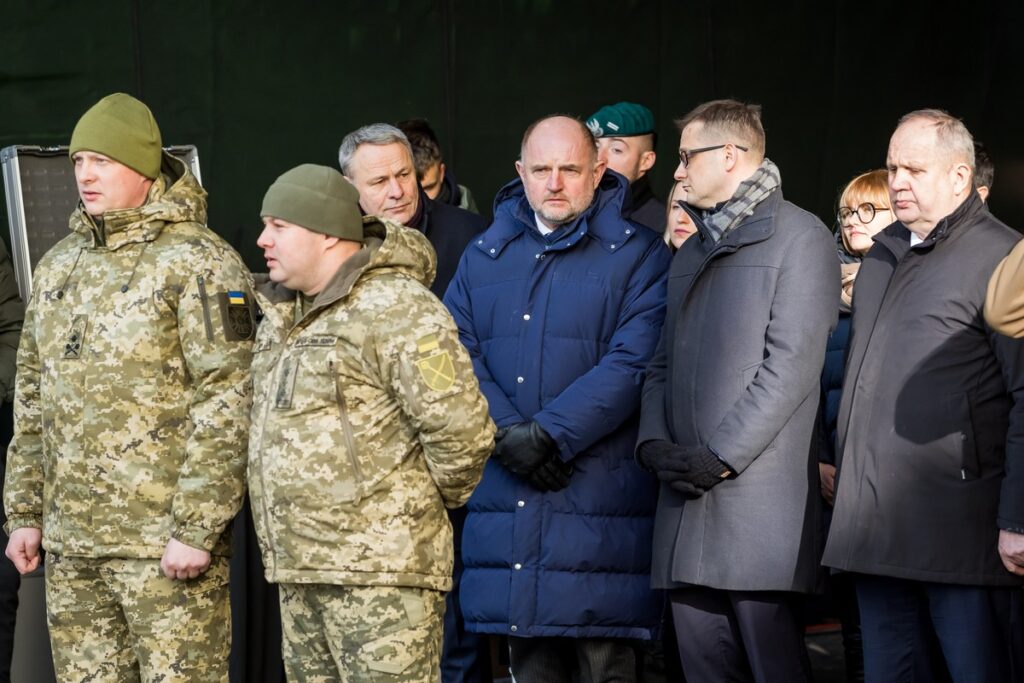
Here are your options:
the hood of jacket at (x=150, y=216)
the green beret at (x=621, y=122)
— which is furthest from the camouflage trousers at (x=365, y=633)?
the green beret at (x=621, y=122)

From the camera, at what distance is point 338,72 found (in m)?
5.81

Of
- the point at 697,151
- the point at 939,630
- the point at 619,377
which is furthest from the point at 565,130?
the point at 939,630

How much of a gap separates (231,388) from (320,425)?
13.8 inches

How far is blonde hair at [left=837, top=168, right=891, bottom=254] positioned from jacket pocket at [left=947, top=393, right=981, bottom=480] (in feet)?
3.62

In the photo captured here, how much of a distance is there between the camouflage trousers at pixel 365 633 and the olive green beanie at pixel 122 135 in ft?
3.59

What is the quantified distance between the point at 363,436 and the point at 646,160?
2.37 m

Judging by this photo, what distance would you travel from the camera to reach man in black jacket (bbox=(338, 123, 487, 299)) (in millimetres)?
4777

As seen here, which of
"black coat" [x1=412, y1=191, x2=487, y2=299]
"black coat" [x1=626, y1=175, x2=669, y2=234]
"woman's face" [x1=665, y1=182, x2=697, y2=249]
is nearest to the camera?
"woman's face" [x1=665, y1=182, x2=697, y2=249]

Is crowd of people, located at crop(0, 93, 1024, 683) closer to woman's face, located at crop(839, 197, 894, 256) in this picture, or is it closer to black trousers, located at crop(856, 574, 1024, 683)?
black trousers, located at crop(856, 574, 1024, 683)

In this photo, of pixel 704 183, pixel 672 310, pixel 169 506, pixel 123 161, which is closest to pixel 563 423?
pixel 672 310

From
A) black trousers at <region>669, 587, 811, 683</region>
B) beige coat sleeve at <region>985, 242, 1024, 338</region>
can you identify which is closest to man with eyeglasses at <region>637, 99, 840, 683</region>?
black trousers at <region>669, 587, 811, 683</region>

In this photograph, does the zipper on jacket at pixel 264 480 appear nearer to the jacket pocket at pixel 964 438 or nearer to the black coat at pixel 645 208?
the jacket pocket at pixel 964 438

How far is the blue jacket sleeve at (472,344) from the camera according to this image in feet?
13.6

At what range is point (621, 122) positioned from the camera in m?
5.49
